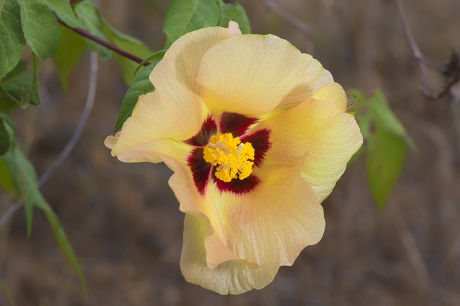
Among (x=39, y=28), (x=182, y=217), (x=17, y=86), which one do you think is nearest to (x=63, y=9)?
(x=39, y=28)

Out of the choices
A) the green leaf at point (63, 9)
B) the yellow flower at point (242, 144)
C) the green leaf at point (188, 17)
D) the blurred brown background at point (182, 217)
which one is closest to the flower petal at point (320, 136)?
the yellow flower at point (242, 144)

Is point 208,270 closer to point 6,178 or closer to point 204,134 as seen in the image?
point 204,134

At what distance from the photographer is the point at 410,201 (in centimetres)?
473

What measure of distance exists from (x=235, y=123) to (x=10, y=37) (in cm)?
40

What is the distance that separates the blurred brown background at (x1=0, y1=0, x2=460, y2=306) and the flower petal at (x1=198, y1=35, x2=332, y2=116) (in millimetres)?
2586

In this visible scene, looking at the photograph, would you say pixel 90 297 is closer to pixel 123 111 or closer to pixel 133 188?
pixel 133 188

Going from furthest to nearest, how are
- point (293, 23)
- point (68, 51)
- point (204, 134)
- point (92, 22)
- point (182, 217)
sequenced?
point (182, 217) < point (293, 23) < point (68, 51) < point (92, 22) < point (204, 134)

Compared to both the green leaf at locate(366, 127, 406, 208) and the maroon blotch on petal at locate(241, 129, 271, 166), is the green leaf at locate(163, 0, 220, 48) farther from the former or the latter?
the green leaf at locate(366, 127, 406, 208)

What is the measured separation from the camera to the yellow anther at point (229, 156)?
1011 mm

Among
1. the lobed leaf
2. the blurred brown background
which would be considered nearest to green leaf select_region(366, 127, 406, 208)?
the lobed leaf

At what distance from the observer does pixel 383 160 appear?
1743 millimetres

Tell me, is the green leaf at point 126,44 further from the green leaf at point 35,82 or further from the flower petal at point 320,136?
the flower petal at point 320,136

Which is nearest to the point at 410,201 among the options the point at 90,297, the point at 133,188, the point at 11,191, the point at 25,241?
the point at 133,188

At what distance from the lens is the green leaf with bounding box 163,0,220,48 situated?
1017mm
